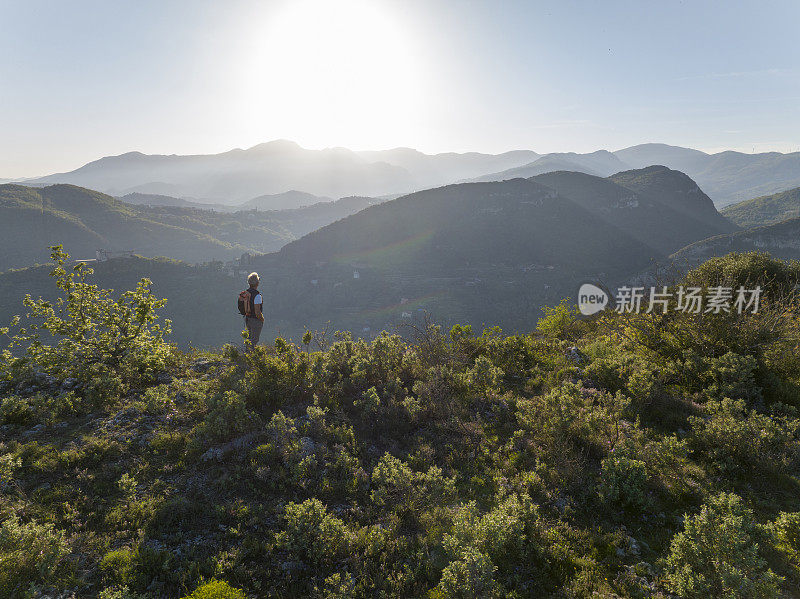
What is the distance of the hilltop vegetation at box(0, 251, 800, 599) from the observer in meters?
3.73

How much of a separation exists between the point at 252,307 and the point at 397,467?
6.61 metres

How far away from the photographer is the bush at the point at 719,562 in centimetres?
310

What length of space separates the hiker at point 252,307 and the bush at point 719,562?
9.36 m

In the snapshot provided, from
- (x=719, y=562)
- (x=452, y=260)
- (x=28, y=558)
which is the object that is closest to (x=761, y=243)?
(x=452, y=260)

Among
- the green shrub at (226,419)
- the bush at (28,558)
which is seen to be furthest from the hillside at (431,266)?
the bush at (28,558)

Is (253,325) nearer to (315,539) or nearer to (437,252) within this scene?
(315,539)

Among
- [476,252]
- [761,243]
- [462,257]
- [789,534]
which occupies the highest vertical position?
[761,243]

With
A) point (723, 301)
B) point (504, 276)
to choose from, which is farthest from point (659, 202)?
point (723, 301)

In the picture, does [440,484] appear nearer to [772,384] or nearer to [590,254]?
[772,384]

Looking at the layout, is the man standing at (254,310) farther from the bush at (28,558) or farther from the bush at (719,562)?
the bush at (719,562)

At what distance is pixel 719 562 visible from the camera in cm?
335

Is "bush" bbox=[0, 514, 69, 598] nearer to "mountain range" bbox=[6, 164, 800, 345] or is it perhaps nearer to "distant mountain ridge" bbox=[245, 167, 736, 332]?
"distant mountain ridge" bbox=[245, 167, 736, 332]

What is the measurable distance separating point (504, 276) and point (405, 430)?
138 metres

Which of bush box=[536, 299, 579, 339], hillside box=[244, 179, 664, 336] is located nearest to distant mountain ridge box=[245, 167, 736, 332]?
hillside box=[244, 179, 664, 336]
